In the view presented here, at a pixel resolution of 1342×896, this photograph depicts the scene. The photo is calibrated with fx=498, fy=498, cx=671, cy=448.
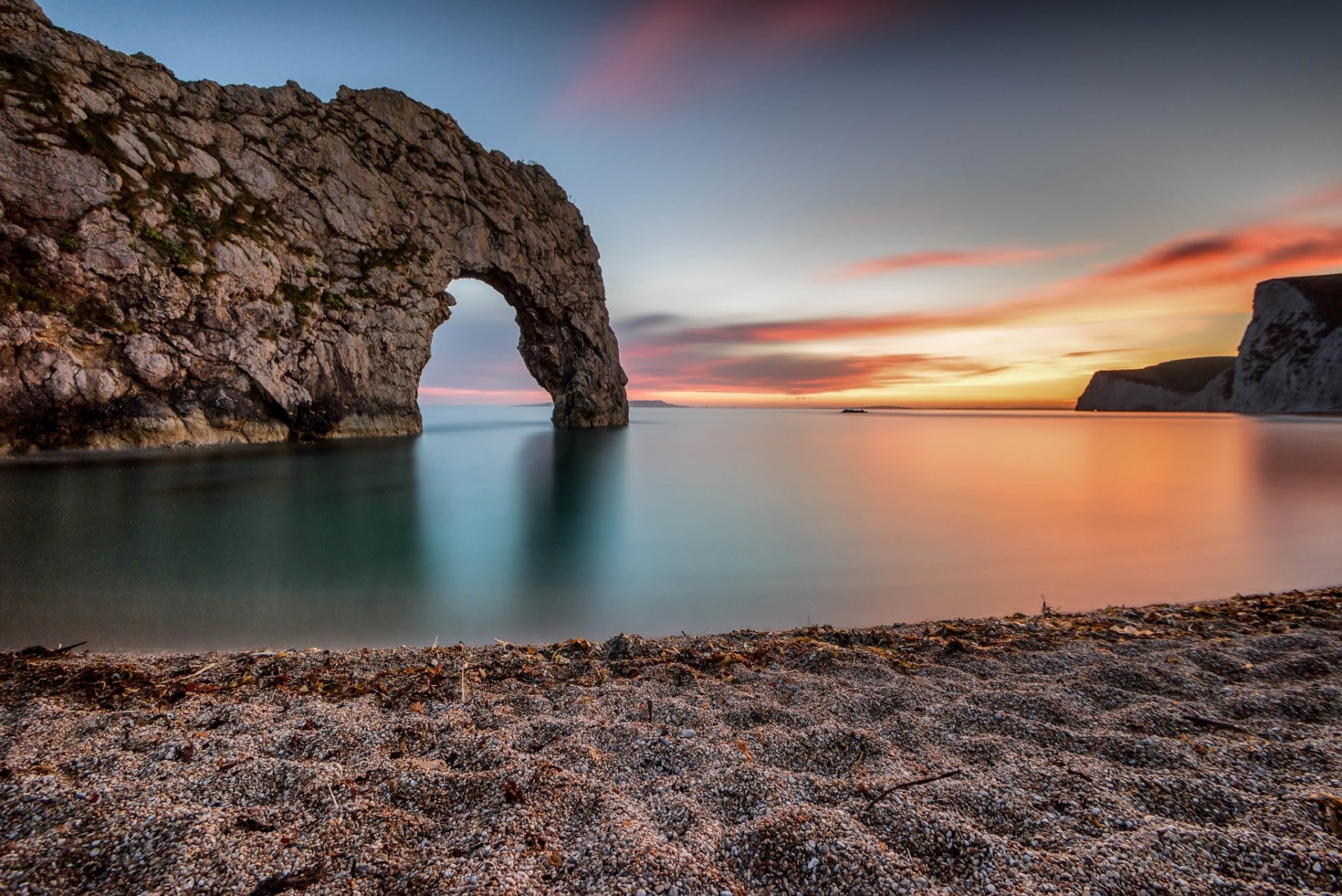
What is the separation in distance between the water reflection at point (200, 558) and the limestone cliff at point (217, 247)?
16.5ft

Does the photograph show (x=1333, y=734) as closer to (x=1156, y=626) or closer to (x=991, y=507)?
(x=1156, y=626)

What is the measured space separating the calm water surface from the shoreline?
1.88m

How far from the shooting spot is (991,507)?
42.4 ft

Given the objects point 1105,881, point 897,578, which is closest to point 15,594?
point 1105,881

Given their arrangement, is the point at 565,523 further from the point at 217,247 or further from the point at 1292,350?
the point at 1292,350

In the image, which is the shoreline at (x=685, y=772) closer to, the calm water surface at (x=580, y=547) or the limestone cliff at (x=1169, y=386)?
the calm water surface at (x=580, y=547)

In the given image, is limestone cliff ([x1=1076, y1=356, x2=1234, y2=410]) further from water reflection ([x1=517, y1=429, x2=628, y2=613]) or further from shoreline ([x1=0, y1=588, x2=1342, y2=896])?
shoreline ([x1=0, y1=588, x2=1342, y2=896])

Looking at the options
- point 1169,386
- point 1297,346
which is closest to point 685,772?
point 1297,346

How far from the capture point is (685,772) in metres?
2.57

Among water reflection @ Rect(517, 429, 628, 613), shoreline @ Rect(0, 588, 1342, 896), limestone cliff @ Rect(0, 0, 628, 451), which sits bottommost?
water reflection @ Rect(517, 429, 628, 613)

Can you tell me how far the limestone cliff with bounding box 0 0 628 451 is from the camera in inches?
606

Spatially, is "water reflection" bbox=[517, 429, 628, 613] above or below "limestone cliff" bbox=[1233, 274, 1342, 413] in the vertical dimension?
below

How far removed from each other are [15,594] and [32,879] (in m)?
6.93

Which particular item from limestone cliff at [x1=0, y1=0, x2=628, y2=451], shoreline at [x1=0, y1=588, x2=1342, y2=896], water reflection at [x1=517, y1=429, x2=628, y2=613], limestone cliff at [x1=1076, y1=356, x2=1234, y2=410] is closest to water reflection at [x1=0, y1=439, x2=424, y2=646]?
shoreline at [x1=0, y1=588, x2=1342, y2=896]
